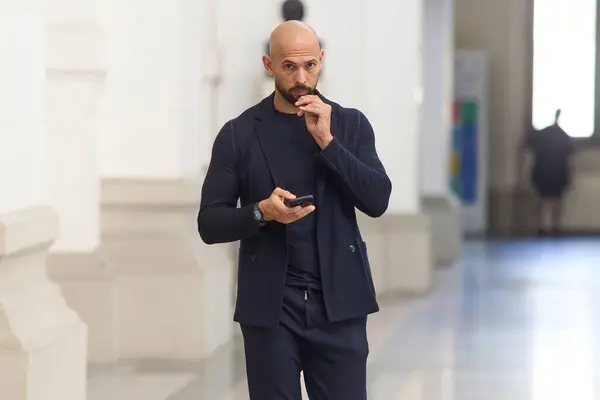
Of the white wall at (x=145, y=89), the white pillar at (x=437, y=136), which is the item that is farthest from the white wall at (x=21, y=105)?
the white pillar at (x=437, y=136)

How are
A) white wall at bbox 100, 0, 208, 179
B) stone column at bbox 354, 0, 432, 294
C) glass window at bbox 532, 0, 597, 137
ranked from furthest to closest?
glass window at bbox 532, 0, 597, 137, stone column at bbox 354, 0, 432, 294, white wall at bbox 100, 0, 208, 179

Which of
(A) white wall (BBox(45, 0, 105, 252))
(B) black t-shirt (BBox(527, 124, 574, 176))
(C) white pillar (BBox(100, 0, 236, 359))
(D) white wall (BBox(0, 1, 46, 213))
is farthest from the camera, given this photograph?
(B) black t-shirt (BBox(527, 124, 574, 176))

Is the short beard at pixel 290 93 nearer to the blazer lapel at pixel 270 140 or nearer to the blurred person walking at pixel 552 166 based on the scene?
the blazer lapel at pixel 270 140

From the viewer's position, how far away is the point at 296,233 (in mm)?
3645

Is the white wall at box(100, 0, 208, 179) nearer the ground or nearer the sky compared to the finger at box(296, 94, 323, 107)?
nearer the sky

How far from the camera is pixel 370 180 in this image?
358cm

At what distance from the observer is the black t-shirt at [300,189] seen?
11.9 ft

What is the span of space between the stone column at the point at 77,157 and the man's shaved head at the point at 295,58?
4471 millimetres

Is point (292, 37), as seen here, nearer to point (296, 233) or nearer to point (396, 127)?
point (296, 233)

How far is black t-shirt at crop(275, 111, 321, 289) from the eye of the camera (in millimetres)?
3629

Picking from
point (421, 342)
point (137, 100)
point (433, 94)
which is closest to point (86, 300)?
point (137, 100)

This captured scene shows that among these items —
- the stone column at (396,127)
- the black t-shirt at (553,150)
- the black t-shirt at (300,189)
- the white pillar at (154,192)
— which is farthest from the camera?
the black t-shirt at (553,150)

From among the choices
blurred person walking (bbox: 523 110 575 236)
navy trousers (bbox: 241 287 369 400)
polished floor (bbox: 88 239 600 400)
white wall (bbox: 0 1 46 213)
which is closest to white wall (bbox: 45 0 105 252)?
polished floor (bbox: 88 239 600 400)

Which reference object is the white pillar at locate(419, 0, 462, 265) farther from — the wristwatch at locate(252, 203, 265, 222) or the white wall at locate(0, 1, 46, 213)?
the wristwatch at locate(252, 203, 265, 222)
